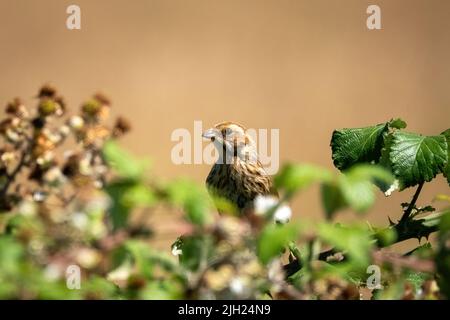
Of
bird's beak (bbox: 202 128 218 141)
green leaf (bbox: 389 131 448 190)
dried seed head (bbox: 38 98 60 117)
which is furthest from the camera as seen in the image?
bird's beak (bbox: 202 128 218 141)

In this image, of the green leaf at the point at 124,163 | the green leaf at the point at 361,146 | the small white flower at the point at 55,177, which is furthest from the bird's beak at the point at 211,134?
the green leaf at the point at 124,163

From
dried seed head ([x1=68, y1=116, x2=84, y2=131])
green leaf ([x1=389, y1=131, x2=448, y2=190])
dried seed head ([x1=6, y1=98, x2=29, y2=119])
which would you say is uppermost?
dried seed head ([x1=6, y1=98, x2=29, y2=119])

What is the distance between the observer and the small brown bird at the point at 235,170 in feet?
11.9

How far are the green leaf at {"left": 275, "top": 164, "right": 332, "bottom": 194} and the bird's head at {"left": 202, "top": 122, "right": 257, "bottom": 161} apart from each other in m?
2.47

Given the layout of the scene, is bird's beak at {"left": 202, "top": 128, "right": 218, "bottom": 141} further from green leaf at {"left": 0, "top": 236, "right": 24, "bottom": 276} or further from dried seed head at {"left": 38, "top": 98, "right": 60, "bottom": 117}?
green leaf at {"left": 0, "top": 236, "right": 24, "bottom": 276}

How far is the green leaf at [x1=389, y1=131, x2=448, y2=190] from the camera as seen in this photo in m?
2.11

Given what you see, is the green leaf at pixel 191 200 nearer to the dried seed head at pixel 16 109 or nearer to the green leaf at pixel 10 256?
the green leaf at pixel 10 256

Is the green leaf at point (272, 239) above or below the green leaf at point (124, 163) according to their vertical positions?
below

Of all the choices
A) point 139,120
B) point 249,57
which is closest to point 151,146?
point 139,120

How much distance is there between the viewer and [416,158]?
2.10 metres

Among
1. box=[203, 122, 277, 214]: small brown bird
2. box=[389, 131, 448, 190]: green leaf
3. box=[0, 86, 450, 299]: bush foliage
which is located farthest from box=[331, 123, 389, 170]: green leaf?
box=[203, 122, 277, 214]: small brown bird

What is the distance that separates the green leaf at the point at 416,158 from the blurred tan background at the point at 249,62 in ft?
11.4
